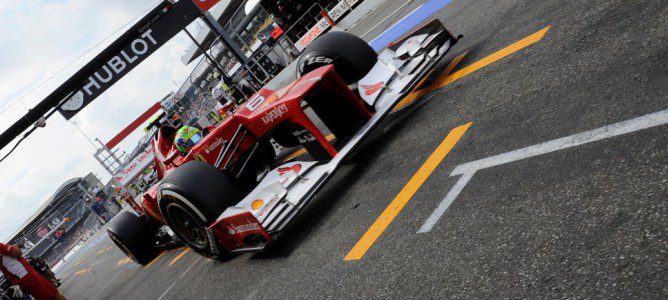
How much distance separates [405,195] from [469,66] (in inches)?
77.1

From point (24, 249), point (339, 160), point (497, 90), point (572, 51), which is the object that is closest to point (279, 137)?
point (339, 160)

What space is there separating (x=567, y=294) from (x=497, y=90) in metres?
2.24

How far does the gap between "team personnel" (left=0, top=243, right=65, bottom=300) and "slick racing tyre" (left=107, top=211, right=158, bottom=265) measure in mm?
1335

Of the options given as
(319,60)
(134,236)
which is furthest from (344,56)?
(134,236)

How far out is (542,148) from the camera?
2639mm

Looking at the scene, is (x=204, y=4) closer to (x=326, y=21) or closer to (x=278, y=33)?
(x=278, y=33)

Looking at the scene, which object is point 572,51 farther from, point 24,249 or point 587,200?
point 24,249

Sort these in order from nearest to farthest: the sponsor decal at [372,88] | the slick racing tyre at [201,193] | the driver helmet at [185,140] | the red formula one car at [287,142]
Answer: the red formula one car at [287,142] → the slick racing tyre at [201,193] → the sponsor decal at [372,88] → the driver helmet at [185,140]

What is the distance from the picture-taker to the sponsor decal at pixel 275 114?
4.34 metres

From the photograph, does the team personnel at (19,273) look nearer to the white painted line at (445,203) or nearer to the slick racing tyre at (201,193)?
the slick racing tyre at (201,193)

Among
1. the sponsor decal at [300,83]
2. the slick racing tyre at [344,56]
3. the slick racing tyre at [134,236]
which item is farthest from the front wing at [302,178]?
the slick racing tyre at [134,236]

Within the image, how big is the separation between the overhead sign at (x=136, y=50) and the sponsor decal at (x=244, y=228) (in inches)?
396

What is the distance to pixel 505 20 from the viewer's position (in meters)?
4.98

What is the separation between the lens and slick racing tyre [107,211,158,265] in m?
7.89
